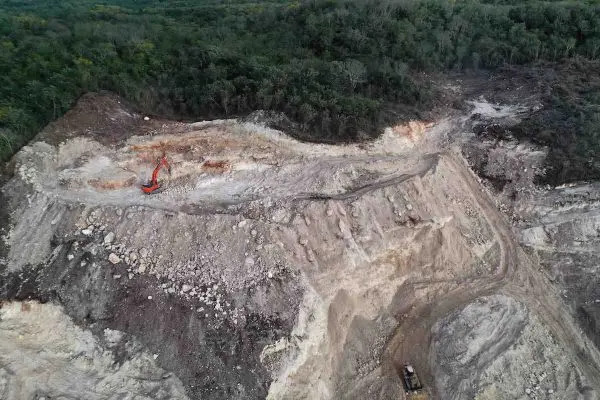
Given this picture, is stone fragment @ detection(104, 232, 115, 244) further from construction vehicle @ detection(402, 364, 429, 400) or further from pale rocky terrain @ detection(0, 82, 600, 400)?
construction vehicle @ detection(402, 364, 429, 400)

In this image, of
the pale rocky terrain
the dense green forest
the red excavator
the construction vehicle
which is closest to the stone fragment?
the pale rocky terrain

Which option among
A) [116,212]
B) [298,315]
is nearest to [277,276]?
[298,315]

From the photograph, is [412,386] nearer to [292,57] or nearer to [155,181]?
[155,181]

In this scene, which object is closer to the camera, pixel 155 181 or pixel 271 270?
pixel 271 270

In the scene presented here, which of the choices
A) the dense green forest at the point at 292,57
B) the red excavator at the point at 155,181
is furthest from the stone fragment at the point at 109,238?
the dense green forest at the point at 292,57

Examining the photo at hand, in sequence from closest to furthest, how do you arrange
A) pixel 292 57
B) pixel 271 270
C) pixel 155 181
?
pixel 271 270 → pixel 155 181 → pixel 292 57

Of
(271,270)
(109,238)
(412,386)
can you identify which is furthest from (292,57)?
(412,386)

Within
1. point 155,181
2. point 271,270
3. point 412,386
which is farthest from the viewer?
point 155,181
